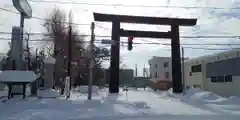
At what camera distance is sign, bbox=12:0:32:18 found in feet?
76.2

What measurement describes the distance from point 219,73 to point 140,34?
911 centimetres

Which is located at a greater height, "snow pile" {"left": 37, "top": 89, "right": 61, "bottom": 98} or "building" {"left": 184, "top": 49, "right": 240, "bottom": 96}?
"building" {"left": 184, "top": 49, "right": 240, "bottom": 96}

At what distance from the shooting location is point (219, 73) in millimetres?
31609

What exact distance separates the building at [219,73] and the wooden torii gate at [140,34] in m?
4.30

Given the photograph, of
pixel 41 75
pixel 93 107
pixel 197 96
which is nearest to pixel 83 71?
pixel 41 75

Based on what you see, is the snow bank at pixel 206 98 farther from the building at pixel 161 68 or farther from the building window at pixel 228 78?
Answer: the building at pixel 161 68

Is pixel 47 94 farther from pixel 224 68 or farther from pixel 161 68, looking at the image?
pixel 161 68

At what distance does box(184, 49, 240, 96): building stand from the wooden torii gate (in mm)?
4304

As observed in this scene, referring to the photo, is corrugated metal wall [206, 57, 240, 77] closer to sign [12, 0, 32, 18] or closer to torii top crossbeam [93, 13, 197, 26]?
torii top crossbeam [93, 13, 197, 26]

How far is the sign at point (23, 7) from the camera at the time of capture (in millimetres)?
23228

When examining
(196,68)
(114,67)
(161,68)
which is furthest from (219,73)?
(161,68)

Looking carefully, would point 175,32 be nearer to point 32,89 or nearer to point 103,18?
point 103,18

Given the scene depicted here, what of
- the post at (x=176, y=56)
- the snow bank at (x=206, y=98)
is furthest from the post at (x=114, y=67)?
the snow bank at (x=206, y=98)

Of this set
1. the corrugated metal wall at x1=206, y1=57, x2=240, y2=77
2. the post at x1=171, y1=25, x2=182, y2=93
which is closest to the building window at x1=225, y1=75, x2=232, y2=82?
the corrugated metal wall at x1=206, y1=57, x2=240, y2=77
